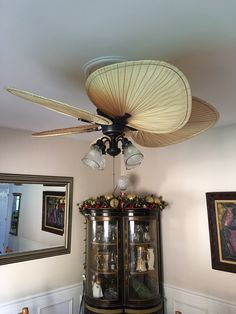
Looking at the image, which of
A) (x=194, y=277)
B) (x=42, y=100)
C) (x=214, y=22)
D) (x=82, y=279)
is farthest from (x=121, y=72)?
(x=82, y=279)

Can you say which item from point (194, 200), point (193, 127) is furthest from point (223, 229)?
point (193, 127)

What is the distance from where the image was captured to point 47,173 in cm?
265

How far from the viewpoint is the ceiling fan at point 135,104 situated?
0.78 meters

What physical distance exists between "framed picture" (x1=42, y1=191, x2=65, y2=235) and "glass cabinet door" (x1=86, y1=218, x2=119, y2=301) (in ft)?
1.10

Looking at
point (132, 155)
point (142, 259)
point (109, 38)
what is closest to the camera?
point (109, 38)

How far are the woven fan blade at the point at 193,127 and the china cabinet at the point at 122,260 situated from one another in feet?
4.13

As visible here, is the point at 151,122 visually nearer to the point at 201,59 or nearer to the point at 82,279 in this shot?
the point at 201,59

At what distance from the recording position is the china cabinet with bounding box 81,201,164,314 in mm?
2451

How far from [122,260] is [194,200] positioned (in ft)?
3.25

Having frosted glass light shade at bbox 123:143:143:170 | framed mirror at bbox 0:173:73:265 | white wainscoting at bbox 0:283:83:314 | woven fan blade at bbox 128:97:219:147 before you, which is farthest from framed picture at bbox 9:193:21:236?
frosted glass light shade at bbox 123:143:143:170

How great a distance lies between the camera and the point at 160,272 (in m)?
2.62

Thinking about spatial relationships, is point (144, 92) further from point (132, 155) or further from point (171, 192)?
point (171, 192)

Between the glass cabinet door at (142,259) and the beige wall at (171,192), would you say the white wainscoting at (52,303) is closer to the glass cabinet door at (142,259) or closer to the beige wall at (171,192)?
the beige wall at (171,192)

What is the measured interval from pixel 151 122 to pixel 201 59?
0.46m
